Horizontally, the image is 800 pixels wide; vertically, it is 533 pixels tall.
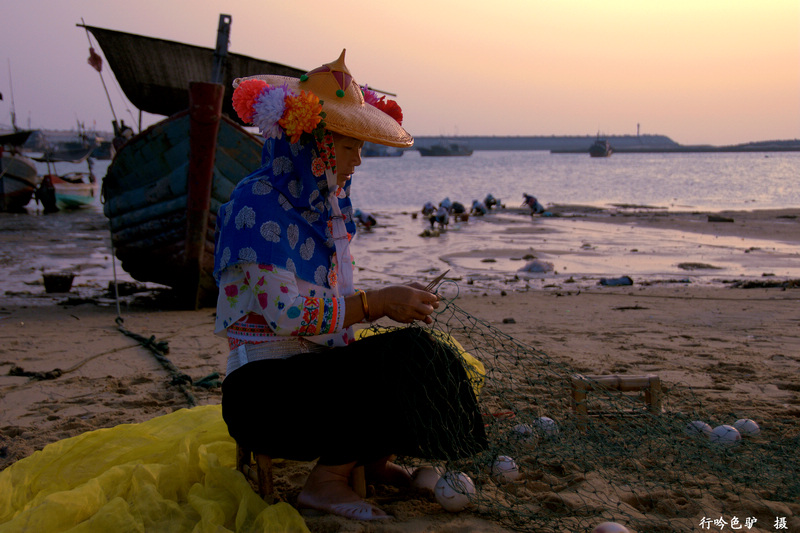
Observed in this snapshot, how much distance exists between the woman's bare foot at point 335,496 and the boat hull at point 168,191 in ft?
15.4

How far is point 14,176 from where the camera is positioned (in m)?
21.1

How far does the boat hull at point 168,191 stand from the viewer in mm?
6746

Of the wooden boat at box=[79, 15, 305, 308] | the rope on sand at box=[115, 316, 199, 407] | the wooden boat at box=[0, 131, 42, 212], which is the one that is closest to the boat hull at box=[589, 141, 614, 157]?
the wooden boat at box=[0, 131, 42, 212]

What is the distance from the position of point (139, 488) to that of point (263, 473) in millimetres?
420

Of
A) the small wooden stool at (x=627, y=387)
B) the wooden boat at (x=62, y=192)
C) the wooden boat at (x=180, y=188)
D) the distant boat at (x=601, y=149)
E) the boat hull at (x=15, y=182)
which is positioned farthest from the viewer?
the distant boat at (x=601, y=149)

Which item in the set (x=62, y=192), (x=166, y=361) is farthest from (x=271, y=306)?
(x=62, y=192)

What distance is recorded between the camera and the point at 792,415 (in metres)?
3.29

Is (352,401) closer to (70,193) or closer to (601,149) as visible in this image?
(70,193)

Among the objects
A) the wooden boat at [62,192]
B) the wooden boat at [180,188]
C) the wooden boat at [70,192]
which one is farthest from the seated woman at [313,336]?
the wooden boat at [70,192]

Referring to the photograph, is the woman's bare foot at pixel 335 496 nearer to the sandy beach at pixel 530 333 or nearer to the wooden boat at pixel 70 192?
the sandy beach at pixel 530 333

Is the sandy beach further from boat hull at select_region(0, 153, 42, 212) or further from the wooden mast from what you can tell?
boat hull at select_region(0, 153, 42, 212)

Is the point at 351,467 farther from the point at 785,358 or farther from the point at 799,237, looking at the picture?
the point at 799,237

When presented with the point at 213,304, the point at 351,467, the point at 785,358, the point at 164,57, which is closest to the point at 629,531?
the point at 351,467

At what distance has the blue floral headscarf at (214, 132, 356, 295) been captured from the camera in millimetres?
2176
